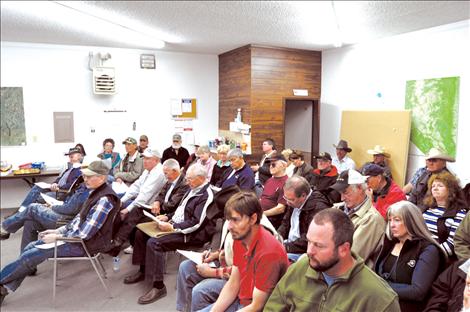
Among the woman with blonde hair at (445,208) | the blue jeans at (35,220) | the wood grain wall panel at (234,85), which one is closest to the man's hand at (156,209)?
the blue jeans at (35,220)

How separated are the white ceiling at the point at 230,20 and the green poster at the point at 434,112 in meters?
0.82

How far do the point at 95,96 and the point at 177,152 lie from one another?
6.16ft

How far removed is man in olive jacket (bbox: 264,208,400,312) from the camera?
1.54 m

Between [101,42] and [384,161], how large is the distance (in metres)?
5.18

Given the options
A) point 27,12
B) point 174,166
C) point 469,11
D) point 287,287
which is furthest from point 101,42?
point 287,287


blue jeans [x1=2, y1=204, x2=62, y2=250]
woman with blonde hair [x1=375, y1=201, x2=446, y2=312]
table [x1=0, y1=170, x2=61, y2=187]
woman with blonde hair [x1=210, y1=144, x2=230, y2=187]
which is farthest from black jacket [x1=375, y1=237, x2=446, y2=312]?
table [x1=0, y1=170, x2=61, y2=187]

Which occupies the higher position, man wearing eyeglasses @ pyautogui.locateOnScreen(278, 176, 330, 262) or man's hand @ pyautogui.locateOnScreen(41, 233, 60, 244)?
man wearing eyeglasses @ pyautogui.locateOnScreen(278, 176, 330, 262)

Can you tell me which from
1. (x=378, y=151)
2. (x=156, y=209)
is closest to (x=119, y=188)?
(x=156, y=209)

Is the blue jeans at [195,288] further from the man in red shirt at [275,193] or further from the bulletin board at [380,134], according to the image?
the bulletin board at [380,134]

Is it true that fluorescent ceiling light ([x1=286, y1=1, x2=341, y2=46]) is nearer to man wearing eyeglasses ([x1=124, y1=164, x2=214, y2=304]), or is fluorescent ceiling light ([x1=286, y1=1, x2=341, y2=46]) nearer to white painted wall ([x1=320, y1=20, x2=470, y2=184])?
white painted wall ([x1=320, y1=20, x2=470, y2=184])

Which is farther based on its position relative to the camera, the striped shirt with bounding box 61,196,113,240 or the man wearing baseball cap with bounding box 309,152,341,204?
the man wearing baseball cap with bounding box 309,152,341,204

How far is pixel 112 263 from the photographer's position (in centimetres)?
431

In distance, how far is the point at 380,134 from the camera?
5980 mm

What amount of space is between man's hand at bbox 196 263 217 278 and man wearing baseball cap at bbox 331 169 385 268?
0.97 meters
